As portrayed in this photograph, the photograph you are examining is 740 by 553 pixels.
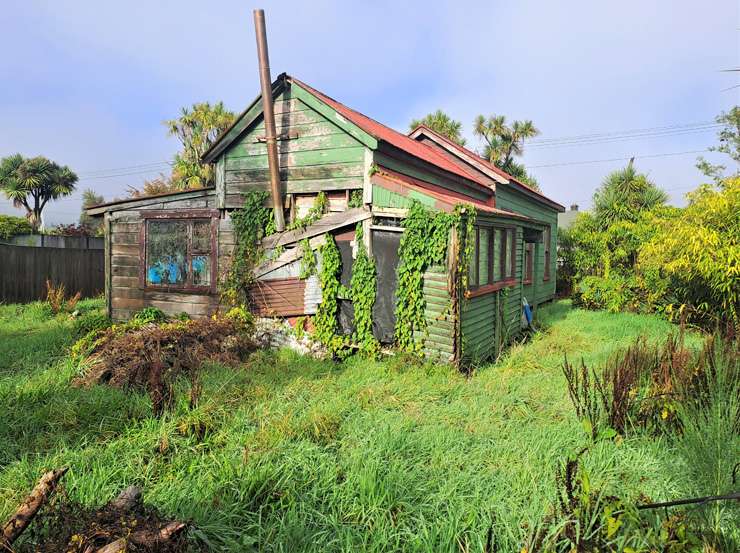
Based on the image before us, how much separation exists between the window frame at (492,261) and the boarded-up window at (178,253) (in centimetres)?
540

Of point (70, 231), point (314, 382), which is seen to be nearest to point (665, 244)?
point (314, 382)

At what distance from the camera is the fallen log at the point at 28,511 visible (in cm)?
204

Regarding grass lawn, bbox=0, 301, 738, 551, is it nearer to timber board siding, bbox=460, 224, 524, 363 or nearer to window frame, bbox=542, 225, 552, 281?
timber board siding, bbox=460, 224, 524, 363

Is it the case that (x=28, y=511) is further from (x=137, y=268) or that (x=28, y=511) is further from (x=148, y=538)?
(x=137, y=268)

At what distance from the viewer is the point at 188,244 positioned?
30.9ft

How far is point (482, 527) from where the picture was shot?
9.11 ft

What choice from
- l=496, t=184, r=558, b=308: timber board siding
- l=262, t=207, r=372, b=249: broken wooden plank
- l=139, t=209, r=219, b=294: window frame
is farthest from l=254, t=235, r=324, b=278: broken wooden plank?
l=496, t=184, r=558, b=308: timber board siding

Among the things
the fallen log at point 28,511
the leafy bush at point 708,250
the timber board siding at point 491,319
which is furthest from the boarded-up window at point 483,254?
the fallen log at point 28,511

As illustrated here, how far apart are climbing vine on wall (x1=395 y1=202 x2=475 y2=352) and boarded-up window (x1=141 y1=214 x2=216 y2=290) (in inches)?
173

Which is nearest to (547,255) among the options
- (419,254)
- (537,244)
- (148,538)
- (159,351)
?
(537,244)

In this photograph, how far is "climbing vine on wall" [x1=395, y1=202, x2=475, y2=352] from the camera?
6.65 meters

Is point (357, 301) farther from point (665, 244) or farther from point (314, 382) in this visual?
point (665, 244)

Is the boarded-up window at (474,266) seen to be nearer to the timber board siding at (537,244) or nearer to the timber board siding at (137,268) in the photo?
the timber board siding at (137,268)

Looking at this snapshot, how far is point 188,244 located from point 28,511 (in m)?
7.85
